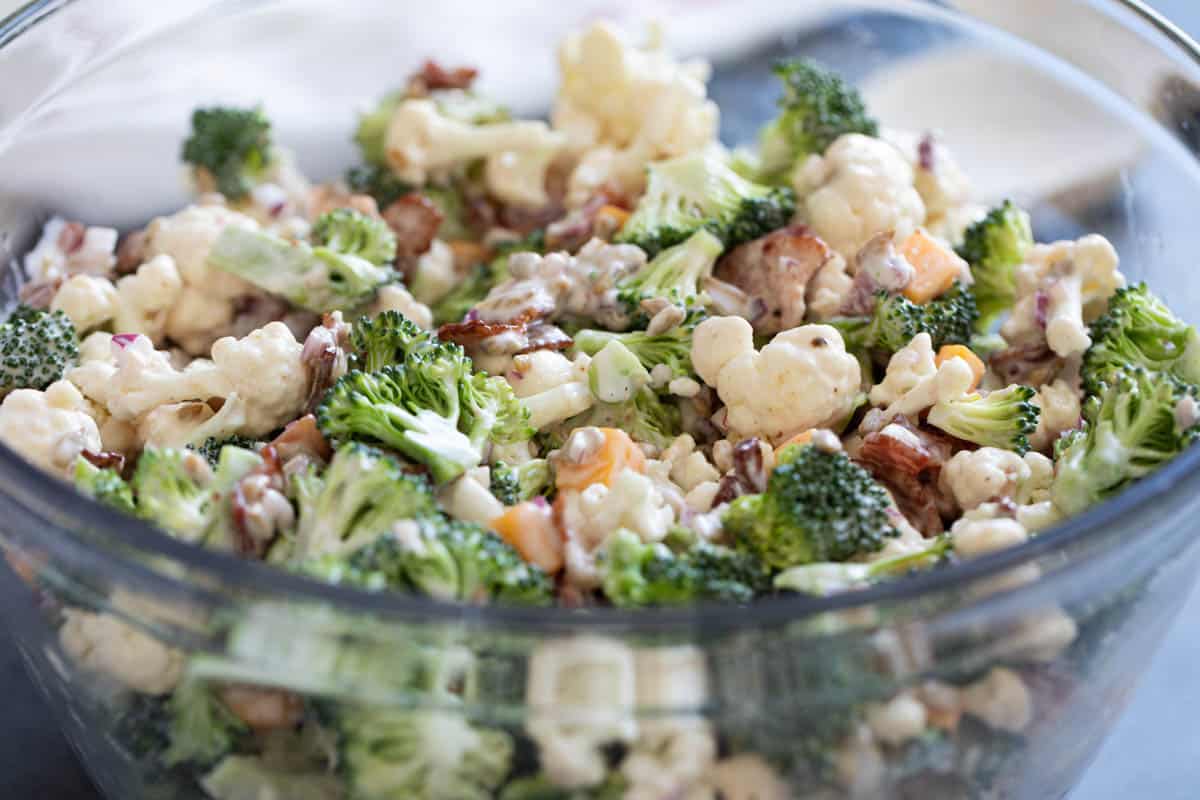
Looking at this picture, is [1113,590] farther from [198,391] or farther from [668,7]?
[668,7]

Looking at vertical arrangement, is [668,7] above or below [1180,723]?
above

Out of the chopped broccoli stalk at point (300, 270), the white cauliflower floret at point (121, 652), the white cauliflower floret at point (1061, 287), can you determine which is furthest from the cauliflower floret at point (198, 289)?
the white cauliflower floret at point (1061, 287)

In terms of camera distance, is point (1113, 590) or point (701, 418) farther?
point (701, 418)

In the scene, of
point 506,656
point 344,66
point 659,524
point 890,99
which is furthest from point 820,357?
point 344,66

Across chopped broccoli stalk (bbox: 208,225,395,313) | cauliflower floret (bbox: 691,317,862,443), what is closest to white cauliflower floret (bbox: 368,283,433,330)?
chopped broccoli stalk (bbox: 208,225,395,313)

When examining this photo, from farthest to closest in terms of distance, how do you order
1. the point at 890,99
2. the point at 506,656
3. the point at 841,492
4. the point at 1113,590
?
the point at 890,99 < the point at 841,492 < the point at 1113,590 < the point at 506,656
